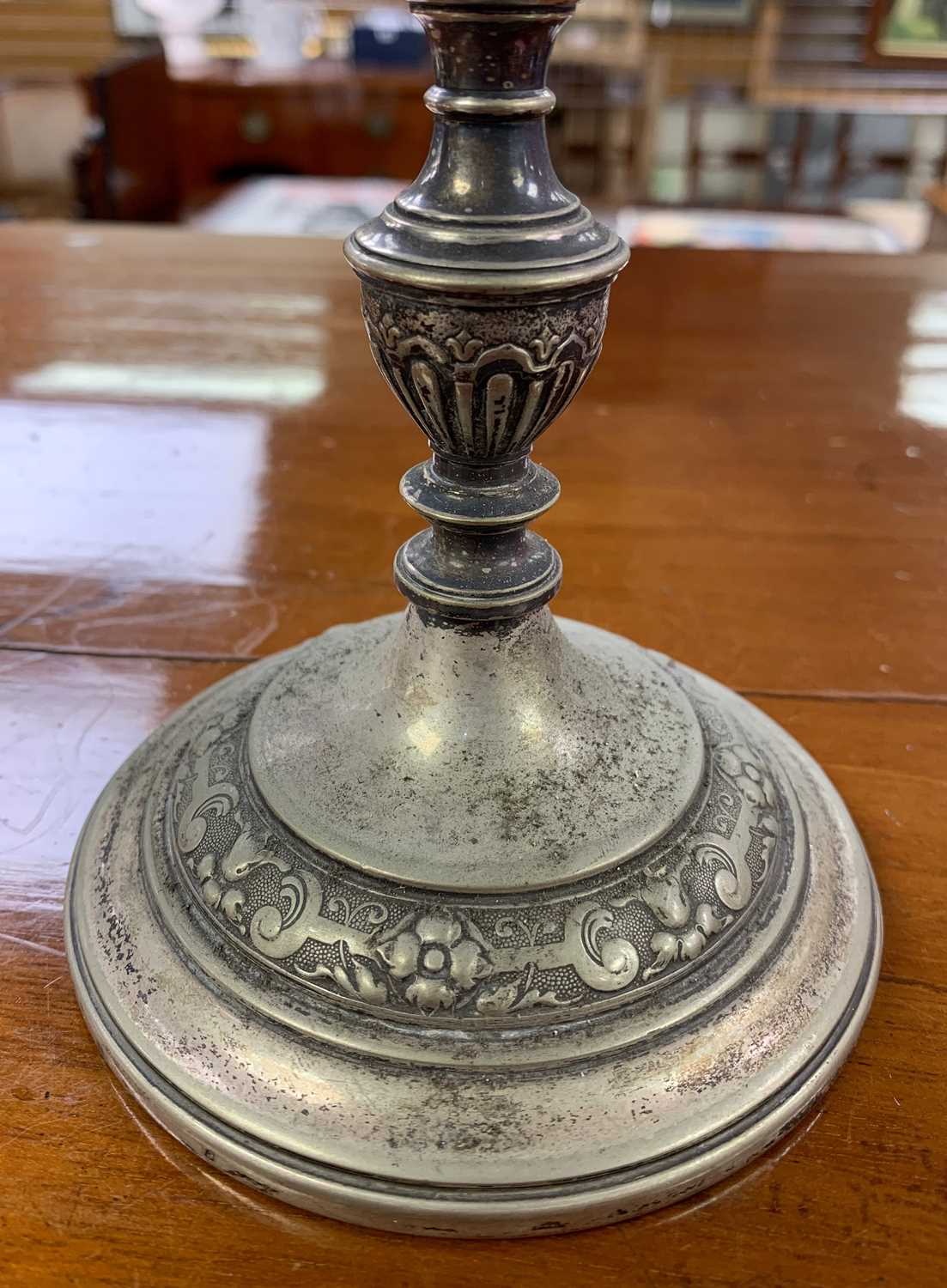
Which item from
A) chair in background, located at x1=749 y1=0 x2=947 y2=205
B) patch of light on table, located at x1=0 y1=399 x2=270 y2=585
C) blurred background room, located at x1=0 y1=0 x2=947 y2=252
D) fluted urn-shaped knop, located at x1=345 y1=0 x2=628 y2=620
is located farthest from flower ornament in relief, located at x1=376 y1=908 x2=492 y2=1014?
chair in background, located at x1=749 y1=0 x2=947 y2=205

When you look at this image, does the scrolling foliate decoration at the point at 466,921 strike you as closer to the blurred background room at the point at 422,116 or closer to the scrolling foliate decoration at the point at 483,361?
the scrolling foliate decoration at the point at 483,361

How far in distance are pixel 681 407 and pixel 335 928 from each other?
604 millimetres

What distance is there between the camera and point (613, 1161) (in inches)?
12.7

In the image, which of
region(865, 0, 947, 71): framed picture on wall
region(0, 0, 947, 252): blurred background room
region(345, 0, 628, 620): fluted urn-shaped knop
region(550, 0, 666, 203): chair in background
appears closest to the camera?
region(345, 0, 628, 620): fluted urn-shaped knop

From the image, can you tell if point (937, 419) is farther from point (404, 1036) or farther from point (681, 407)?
point (404, 1036)

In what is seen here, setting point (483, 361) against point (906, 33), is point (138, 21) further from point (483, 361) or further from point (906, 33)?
point (483, 361)

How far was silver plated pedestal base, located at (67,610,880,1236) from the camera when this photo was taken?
12.8 inches

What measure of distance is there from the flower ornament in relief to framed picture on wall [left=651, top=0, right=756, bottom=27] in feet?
15.6

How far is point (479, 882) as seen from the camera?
353 millimetres

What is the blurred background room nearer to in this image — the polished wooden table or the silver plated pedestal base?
the polished wooden table

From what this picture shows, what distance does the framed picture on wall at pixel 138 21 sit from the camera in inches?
167

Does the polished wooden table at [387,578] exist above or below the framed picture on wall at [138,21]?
below

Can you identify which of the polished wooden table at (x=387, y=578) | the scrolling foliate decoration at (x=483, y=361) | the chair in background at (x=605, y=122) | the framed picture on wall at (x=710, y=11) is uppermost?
the scrolling foliate decoration at (x=483, y=361)

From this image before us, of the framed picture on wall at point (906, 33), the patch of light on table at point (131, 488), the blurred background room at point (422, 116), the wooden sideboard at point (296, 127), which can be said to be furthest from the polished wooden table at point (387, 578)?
the framed picture on wall at point (906, 33)
